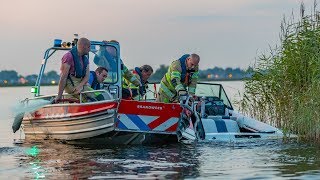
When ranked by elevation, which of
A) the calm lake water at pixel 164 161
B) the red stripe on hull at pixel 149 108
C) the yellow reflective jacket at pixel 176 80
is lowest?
the calm lake water at pixel 164 161

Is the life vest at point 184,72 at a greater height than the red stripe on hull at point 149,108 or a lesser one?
greater

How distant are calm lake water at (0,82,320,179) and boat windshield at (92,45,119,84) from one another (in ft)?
5.92

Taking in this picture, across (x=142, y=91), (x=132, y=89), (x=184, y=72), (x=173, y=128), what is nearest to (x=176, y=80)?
(x=184, y=72)

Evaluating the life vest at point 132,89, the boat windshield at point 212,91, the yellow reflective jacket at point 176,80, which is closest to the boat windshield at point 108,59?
the life vest at point 132,89

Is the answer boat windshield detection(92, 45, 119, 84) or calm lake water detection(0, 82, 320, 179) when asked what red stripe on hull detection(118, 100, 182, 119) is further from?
boat windshield detection(92, 45, 119, 84)

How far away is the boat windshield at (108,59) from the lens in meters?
19.6

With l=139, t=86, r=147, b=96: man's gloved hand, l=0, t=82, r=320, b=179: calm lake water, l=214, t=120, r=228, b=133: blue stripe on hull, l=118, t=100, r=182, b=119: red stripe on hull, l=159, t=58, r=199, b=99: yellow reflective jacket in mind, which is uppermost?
l=159, t=58, r=199, b=99: yellow reflective jacket

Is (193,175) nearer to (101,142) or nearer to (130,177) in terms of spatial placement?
(130,177)

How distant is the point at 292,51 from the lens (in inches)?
816

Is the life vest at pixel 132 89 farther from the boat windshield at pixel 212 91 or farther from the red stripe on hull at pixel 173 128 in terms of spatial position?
the red stripe on hull at pixel 173 128

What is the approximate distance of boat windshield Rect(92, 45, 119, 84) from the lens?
19578 millimetres

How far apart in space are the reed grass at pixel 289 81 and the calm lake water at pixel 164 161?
128 centimetres

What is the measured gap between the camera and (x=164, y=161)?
50.3 ft

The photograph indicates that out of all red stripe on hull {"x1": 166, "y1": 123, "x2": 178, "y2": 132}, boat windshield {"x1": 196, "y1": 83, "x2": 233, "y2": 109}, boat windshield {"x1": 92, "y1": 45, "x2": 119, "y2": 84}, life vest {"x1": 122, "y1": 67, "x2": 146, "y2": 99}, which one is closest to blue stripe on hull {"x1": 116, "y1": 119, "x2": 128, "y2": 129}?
red stripe on hull {"x1": 166, "y1": 123, "x2": 178, "y2": 132}
